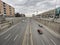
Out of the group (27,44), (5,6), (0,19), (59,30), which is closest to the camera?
(27,44)

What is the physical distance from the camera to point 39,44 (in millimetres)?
30219

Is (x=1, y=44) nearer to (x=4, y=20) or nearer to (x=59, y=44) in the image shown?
(x=59, y=44)

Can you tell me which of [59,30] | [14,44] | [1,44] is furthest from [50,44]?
[59,30]

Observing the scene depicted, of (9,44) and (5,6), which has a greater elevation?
(5,6)

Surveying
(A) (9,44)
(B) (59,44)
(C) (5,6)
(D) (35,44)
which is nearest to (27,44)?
(D) (35,44)

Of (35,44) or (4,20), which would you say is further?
(4,20)

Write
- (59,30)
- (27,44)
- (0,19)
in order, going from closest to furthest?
1. (27,44)
2. (59,30)
3. (0,19)

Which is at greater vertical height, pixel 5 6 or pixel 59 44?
pixel 5 6

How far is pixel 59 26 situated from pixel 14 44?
96.3 ft

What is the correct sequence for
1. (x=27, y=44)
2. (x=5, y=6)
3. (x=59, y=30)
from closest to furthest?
(x=27, y=44) → (x=59, y=30) → (x=5, y=6)

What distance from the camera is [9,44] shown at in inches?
1198

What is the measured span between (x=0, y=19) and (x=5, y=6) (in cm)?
6385

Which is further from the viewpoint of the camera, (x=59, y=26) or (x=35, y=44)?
(x=59, y=26)

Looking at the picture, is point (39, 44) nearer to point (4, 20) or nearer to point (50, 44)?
point (50, 44)
